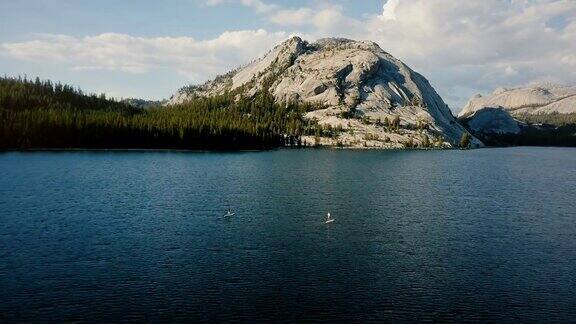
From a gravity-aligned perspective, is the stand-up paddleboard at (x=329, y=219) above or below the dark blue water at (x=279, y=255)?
above

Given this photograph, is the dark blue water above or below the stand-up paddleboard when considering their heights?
below

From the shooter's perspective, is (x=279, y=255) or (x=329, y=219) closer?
(x=279, y=255)

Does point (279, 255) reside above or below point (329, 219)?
below

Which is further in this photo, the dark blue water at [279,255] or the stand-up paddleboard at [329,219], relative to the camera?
the stand-up paddleboard at [329,219]

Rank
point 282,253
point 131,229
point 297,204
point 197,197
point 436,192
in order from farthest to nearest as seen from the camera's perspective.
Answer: point 436,192, point 197,197, point 297,204, point 131,229, point 282,253

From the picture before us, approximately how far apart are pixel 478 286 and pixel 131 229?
64.4m

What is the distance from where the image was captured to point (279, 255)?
79250mm

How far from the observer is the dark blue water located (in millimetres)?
59062

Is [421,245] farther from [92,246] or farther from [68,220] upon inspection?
[68,220]

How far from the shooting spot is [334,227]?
100625 mm

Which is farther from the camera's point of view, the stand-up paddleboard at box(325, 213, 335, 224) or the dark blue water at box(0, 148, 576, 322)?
the stand-up paddleboard at box(325, 213, 335, 224)

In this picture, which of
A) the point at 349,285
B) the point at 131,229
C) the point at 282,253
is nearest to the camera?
the point at 349,285

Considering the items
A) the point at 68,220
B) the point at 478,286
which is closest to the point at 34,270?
the point at 68,220

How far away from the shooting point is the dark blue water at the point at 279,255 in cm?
5906
